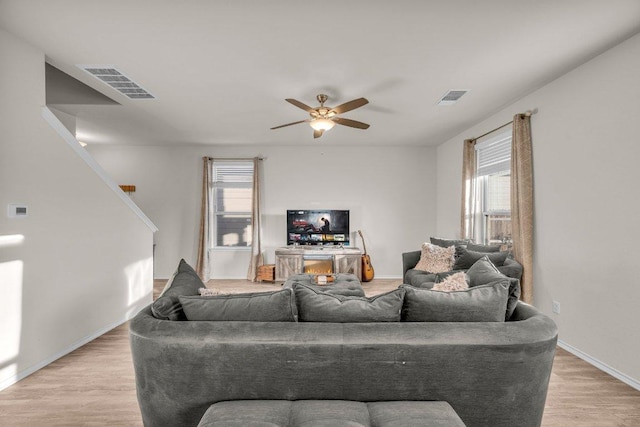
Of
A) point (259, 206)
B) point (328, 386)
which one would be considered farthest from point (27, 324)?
point (259, 206)

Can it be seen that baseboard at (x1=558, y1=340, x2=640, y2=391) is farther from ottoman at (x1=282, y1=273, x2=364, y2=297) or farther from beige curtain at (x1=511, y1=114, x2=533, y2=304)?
ottoman at (x1=282, y1=273, x2=364, y2=297)

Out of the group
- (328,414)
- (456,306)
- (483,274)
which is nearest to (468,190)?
(483,274)

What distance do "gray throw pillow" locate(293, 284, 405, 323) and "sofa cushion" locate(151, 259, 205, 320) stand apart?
680mm

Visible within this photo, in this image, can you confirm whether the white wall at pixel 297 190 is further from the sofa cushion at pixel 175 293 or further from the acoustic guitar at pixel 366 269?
the sofa cushion at pixel 175 293

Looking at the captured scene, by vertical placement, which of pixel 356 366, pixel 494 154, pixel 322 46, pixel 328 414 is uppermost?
pixel 322 46

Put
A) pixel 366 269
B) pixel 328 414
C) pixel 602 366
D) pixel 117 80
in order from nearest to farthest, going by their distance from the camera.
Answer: pixel 328 414, pixel 602 366, pixel 117 80, pixel 366 269

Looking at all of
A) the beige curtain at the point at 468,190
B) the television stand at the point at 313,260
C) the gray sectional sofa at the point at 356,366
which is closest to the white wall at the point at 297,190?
the television stand at the point at 313,260

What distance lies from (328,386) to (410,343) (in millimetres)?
439

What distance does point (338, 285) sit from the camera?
3.66 m

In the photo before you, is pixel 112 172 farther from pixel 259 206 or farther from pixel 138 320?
pixel 138 320

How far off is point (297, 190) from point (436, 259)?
3.18 m

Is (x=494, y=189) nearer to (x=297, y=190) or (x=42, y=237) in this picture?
(x=297, y=190)

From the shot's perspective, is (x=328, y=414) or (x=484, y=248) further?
(x=484, y=248)

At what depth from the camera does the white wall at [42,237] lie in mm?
2482
